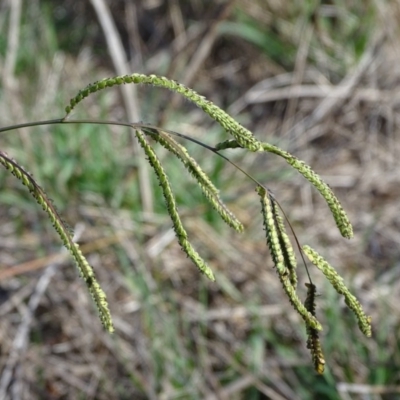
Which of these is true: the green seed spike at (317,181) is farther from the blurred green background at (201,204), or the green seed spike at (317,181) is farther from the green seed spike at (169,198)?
the blurred green background at (201,204)

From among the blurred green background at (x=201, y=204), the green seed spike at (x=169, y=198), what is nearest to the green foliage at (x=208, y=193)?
the green seed spike at (x=169, y=198)

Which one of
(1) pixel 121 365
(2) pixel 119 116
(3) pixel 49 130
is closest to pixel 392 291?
(1) pixel 121 365

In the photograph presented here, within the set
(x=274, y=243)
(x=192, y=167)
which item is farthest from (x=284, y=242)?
A: (x=192, y=167)

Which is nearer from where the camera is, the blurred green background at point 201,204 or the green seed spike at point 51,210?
the green seed spike at point 51,210

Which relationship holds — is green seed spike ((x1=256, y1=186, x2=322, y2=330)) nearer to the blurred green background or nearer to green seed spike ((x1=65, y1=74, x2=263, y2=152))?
A: green seed spike ((x1=65, y1=74, x2=263, y2=152))

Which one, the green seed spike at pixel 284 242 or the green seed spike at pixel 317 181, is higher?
the green seed spike at pixel 317 181

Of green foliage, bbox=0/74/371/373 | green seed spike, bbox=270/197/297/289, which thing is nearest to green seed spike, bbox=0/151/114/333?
green foliage, bbox=0/74/371/373
